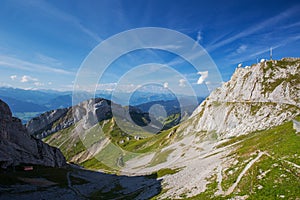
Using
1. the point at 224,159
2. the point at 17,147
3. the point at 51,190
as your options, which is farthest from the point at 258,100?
the point at 17,147

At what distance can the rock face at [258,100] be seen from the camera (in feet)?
284

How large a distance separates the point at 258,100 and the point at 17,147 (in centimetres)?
11859

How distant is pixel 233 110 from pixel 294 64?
126 feet

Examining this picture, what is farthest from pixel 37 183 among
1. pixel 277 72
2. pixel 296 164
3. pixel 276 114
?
pixel 277 72

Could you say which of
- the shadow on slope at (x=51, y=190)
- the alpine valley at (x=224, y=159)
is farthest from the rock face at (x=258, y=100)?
the shadow on slope at (x=51, y=190)

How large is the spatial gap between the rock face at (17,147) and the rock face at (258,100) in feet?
313

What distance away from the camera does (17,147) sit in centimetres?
9031

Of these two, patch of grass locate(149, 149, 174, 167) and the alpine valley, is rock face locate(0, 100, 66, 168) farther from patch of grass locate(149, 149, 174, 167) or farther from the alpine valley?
patch of grass locate(149, 149, 174, 167)

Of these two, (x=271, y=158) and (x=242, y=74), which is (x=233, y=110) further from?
(x=271, y=158)

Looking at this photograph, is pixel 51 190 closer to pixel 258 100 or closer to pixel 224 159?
pixel 224 159

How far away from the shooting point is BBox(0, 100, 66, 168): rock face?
80.1 meters

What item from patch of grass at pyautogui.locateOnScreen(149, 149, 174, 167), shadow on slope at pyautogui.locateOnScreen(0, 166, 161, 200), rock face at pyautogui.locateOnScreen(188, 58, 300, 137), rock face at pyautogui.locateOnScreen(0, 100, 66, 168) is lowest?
patch of grass at pyautogui.locateOnScreen(149, 149, 174, 167)

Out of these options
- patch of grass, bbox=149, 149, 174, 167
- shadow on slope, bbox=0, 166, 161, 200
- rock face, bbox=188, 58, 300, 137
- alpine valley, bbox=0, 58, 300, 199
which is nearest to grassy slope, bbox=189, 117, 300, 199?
alpine valley, bbox=0, 58, 300, 199

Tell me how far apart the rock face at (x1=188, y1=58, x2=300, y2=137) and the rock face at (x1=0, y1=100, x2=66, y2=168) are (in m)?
95.5
